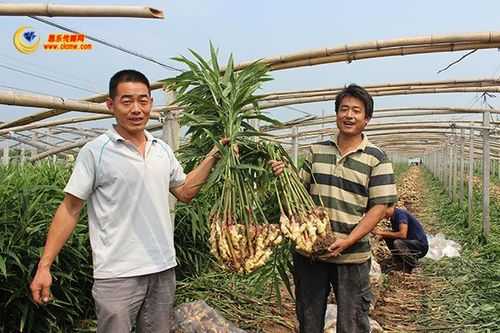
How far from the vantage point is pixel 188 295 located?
13.5 feet

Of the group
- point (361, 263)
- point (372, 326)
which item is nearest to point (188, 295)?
point (372, 326)

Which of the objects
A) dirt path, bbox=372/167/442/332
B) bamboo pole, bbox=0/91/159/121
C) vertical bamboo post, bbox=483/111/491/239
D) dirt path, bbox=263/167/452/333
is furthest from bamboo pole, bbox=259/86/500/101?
bamboo pole, bbox=0/91/159/121

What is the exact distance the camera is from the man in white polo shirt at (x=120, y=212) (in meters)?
2.17

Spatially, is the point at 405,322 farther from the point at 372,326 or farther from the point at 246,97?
the point at 246,97

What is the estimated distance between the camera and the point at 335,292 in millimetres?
2795

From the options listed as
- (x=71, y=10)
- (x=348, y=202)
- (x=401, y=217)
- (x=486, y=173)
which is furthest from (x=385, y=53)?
(x=486, y=173)

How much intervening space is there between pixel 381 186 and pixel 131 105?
4.38ft

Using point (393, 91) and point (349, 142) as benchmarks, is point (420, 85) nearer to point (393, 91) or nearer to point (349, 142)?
point (393, 91)

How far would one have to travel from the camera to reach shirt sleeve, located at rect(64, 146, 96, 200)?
2.14 metres

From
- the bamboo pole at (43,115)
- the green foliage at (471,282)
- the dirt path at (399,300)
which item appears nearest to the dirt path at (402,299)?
the dirt path at (399,300)

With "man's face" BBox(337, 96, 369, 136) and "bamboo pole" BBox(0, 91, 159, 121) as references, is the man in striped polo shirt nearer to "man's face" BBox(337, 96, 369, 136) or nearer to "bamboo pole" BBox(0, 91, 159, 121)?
"man's face" BBox(337, 96, 369, 136)

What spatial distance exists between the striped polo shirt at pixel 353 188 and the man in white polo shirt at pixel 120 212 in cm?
91

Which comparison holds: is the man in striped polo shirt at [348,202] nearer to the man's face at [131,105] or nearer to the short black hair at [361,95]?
the short black hair at [361,95]

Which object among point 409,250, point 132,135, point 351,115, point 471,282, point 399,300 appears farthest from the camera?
point 409,250
